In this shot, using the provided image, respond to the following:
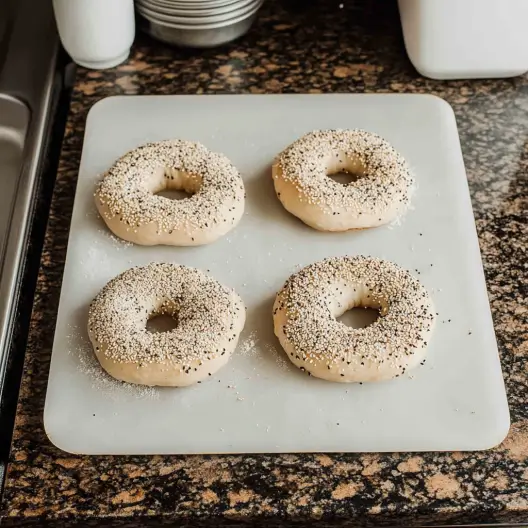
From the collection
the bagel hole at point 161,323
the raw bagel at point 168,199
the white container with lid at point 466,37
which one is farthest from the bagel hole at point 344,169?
the bagel hole at point 161,323

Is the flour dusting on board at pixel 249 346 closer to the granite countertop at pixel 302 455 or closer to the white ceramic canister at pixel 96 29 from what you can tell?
the granite countertop at pixel 302 455

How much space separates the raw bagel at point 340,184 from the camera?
124cm

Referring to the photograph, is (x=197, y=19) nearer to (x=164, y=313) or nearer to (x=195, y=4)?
(x=195, y=4)

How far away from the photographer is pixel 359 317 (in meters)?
1.19

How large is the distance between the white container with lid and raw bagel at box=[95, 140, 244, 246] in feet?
1.38

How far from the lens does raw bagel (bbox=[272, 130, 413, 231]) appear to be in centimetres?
124

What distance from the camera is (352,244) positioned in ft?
4.11

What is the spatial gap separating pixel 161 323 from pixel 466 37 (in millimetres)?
719

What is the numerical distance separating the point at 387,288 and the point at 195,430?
341 millimetres

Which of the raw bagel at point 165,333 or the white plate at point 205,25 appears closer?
the raw bagel at point 165,333

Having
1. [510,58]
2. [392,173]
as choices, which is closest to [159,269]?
[392,173]

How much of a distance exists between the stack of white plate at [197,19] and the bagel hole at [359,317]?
61 cm

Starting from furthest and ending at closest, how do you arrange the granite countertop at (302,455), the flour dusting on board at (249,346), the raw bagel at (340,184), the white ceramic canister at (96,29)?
1. the white ceramic canister at (96,29)
2. the raw bagel at (340,184)
3. the flour dusting on board at (249,346)
4. the granite countertop at (302,455)

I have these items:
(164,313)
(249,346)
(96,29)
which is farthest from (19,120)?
(249,346)
